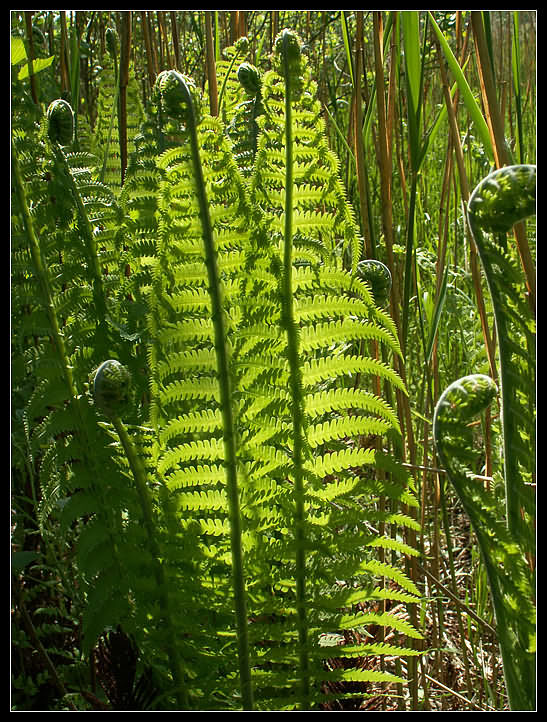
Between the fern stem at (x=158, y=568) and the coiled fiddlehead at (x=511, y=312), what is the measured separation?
0.39 metres

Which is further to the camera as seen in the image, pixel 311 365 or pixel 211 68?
pixel 211 68

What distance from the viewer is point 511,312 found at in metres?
0.53

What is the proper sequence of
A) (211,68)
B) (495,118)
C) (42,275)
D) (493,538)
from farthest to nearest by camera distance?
1. (211,68)
2. (42,275)
3. (495,118)
4. (493,538)

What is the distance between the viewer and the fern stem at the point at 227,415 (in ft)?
2.18

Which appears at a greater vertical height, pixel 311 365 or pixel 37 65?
pixel 37 65

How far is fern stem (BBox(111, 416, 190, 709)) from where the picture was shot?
2.44 feet

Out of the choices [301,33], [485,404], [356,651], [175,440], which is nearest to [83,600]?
[175,440]

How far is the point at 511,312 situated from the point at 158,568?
0.50m

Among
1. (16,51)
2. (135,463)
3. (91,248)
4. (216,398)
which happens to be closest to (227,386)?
(216,398)

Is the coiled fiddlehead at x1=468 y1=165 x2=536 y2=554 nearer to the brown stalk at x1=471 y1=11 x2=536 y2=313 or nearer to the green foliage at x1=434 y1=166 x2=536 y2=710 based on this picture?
the green foliage at x1=434 y1=166 x2=536 y2=710

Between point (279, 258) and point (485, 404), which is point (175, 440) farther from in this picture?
point (485, 404)

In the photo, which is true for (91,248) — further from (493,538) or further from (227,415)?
(493,538)
